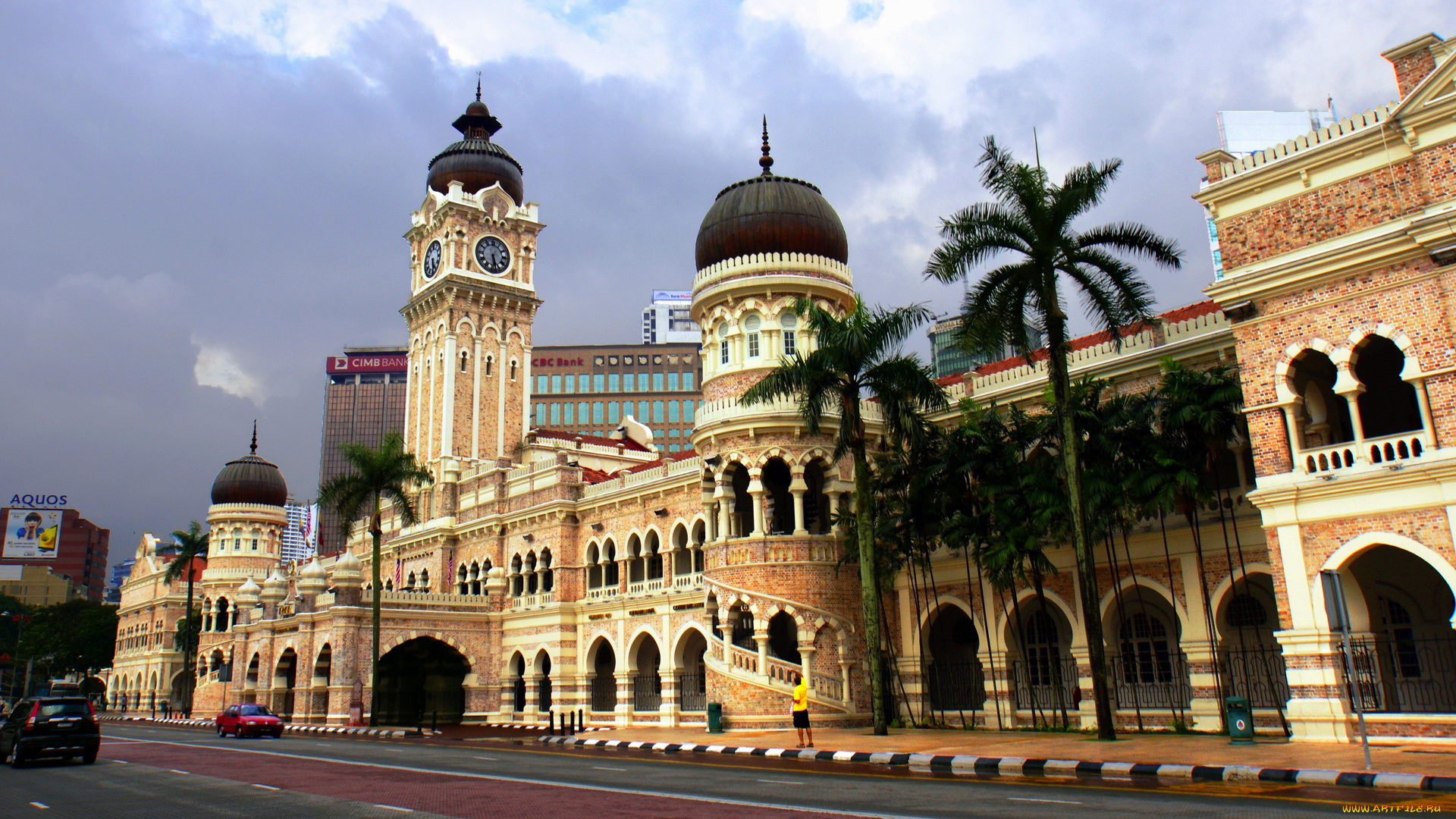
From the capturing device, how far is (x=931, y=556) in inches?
1082

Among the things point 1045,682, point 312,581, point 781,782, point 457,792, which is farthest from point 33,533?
point 781,782

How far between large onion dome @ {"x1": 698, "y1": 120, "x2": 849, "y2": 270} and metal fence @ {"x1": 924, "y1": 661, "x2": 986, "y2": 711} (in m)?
11.9

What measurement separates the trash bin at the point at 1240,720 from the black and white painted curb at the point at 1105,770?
14.4 ft

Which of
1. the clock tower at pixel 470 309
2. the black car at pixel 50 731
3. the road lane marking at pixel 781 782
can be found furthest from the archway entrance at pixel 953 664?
the clock tower at pixel 470 309

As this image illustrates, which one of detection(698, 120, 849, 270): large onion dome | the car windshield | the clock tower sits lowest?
the car windshield

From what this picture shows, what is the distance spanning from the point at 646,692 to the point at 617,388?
85614 millimetres

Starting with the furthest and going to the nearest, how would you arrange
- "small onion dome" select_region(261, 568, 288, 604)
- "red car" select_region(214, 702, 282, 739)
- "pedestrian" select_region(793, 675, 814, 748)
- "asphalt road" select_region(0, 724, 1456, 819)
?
1. "small onion dome" select_region(261, 568, 288, 604)
2. "red car" select_region(214, 702, 282, 739)
3. "pedestrian" select_region(793, 675, 814, 748)
4. "asphalt road" select_region(0, 724, 1456, 819)

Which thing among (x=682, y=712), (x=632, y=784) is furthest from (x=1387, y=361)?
(x=682, y=712)

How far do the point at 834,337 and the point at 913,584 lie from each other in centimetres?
721

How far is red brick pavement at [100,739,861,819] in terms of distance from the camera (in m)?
10.9

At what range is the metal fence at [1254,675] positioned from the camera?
21.5 meters

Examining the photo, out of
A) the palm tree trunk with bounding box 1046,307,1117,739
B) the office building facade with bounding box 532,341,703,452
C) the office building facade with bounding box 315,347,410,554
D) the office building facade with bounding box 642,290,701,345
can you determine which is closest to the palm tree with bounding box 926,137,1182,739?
the palm tree trunk with bounding box 1046,307,1117,739

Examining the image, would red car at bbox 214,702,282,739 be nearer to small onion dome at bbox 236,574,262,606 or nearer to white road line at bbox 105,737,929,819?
white road line at bbox 105,737,929,819

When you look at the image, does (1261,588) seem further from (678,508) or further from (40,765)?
(40,765)
